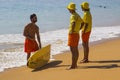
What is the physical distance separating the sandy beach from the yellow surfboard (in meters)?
0.13

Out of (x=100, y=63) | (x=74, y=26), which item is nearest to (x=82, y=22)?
(x=74, y=26)

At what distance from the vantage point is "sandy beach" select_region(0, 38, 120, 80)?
25.8ft

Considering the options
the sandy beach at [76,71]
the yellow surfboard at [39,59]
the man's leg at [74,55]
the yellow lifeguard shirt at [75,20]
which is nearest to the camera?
the sandy beach at [76,71]

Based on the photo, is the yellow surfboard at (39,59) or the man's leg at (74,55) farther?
the yellow surfboard at (39,59)

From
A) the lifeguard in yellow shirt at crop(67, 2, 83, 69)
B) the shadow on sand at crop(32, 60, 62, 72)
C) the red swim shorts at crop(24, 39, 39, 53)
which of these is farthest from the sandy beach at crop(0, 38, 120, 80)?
the lifeguard in yellow shirt at crop(67, 2, 83, 69)

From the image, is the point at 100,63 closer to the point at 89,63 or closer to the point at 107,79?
the point at 89,63

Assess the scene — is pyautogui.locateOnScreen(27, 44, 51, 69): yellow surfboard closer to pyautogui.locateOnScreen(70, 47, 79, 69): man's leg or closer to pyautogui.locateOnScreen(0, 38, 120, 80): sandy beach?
pyautogui.locateOnScreen(0, 38, 120, 80): sandy beach

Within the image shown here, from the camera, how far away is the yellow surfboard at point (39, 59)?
912 cm

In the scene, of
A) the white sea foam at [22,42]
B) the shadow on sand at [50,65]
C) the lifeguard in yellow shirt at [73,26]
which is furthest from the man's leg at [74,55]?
the white sea foam at [22,42]

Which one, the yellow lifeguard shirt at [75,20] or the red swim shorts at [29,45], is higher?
the yellow lifeguard shirt at [75,20]

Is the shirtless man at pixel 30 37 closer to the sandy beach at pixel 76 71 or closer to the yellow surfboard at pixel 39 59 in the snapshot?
the yellow surfboard at pixel 39 59

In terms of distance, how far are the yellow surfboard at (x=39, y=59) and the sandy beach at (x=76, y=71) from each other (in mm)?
129

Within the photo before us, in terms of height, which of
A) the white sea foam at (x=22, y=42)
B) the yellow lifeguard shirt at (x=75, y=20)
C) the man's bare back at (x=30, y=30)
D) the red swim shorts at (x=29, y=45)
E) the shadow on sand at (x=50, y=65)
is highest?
the yellow lifeguard shirt at (x=75, y=20)

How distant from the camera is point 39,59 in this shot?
9.49 meters
